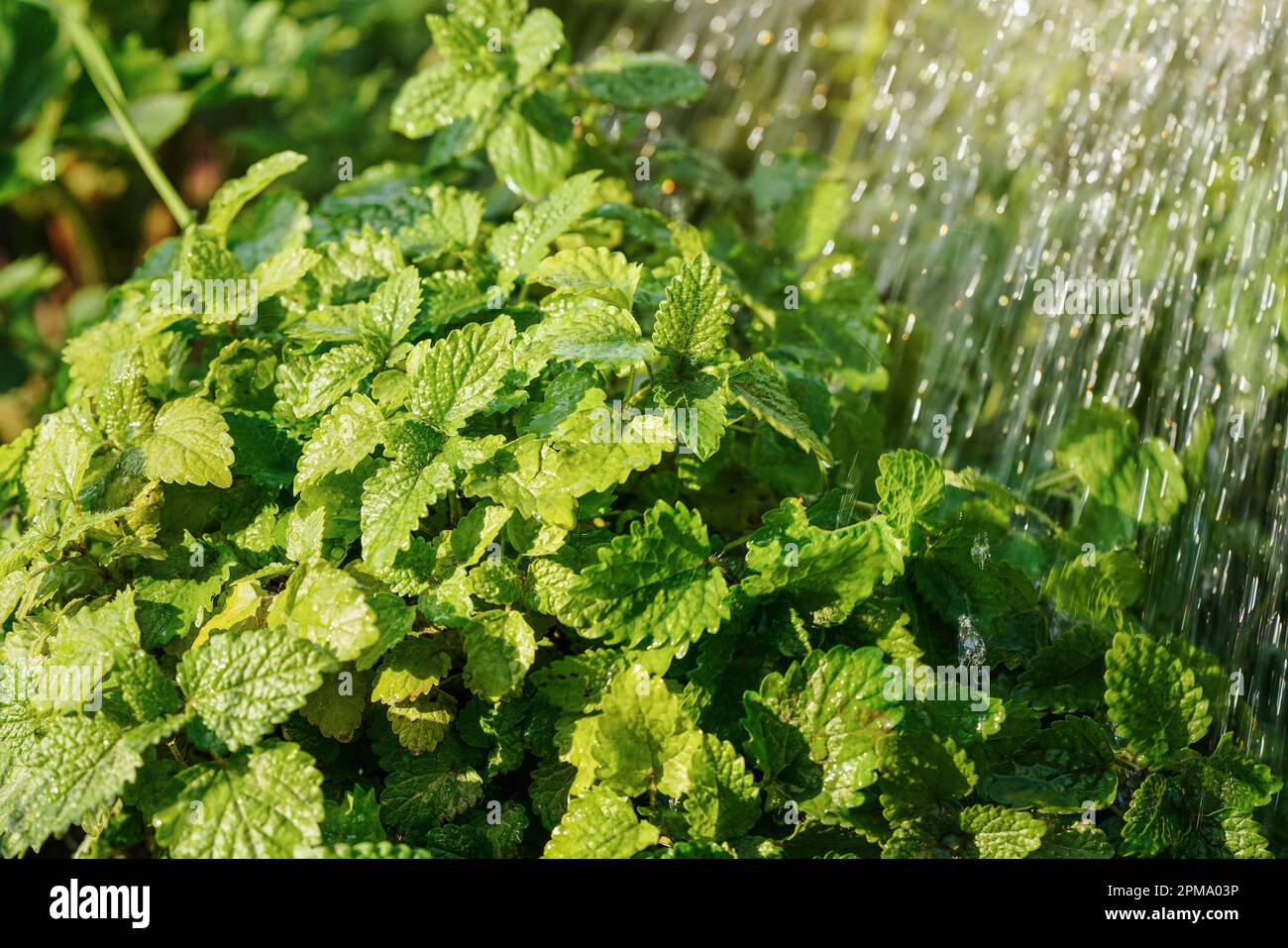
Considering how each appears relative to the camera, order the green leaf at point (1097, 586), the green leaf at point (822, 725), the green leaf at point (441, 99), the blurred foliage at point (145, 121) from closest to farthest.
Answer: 1. the green leaf at point (822, 725)
2. the green leaf at point (1097, 586)
3. the green leaf at point (441, 99)
4. the blurred foliage at point (145, 121)

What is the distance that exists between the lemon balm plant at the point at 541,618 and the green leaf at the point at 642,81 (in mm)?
323

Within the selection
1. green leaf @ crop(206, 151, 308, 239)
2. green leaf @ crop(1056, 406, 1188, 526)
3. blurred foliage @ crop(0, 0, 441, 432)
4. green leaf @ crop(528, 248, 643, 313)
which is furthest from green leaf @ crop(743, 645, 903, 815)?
blurred foliage @ crop(0, 0, 441, 432)

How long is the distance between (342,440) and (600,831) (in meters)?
0.44

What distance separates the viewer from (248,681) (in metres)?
0.92

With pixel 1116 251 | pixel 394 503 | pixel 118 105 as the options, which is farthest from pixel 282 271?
pixel 1116 251

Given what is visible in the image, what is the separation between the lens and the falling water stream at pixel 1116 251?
1420 mm

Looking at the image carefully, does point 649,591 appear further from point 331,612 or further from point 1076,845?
point 1076,845

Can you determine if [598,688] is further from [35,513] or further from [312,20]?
[312,20]

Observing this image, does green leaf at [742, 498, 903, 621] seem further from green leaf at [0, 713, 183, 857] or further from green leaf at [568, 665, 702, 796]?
green leaf at [0, 713, 183, 857]

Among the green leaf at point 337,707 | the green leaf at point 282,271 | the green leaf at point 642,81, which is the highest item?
the green leaf at point 642,81

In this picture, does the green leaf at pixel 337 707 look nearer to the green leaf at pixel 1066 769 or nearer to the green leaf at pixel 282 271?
the green leaf at pixel 282 271

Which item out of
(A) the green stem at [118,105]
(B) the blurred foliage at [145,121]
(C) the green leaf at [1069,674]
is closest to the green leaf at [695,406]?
(C) the green leaf at [1069,674]

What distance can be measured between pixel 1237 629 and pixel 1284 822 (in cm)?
25

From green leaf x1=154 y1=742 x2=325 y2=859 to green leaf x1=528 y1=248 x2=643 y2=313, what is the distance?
1.79 feet
